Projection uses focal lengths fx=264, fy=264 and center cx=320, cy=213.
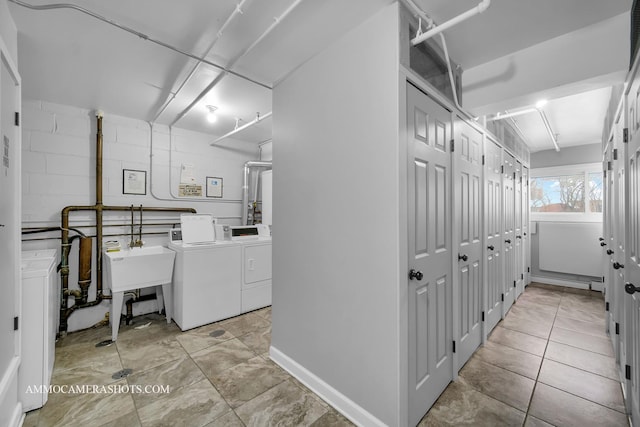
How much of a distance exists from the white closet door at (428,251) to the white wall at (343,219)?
15 centimetres

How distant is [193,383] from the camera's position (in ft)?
6.57

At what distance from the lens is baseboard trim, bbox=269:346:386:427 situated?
1.57 meters

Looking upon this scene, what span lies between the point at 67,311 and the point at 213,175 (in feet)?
7.49

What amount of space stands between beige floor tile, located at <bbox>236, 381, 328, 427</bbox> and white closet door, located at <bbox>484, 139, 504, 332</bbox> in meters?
1.93

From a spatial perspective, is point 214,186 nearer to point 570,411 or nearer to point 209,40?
point 209,40

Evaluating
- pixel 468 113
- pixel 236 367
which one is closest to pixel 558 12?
pixel 468 113

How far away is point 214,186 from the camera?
4.02 meters

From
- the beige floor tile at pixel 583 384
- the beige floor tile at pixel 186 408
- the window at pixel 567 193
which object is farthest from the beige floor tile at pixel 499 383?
the window at pixel 567 193

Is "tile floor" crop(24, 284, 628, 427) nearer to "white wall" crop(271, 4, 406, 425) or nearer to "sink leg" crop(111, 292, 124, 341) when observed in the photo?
"sink leg" crop(111, 292, 124, 341)

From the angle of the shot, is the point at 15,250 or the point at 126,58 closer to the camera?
the point at 15,250

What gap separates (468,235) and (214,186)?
11.2ft

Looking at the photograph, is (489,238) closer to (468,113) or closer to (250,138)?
(468,113)

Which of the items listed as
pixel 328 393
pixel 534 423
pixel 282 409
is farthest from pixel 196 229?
pixel 534 423

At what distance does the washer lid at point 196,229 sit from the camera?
310 cm
